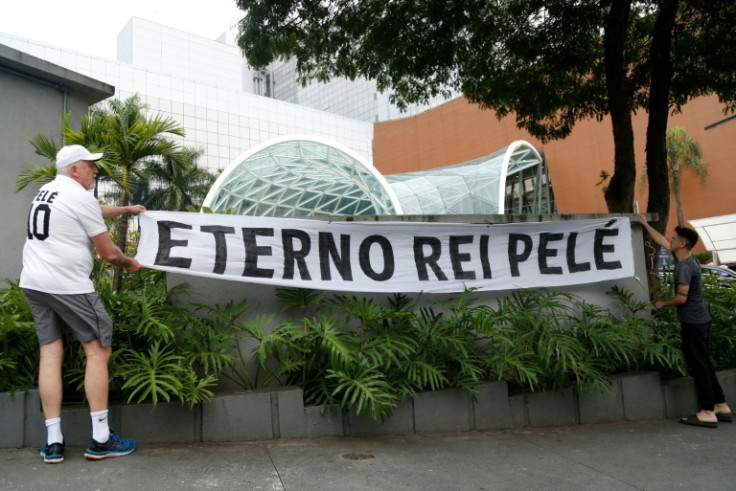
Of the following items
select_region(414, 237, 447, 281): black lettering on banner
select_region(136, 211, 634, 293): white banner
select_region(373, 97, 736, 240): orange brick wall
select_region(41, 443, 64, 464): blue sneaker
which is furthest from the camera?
select_region(373, 97, 736, 240): orange brick wall

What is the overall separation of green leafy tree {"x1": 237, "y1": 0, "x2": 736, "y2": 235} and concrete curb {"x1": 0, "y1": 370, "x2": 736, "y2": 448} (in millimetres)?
3417

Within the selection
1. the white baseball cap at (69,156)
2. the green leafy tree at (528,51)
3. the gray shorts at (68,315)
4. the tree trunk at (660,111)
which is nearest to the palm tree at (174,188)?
the green leafy tree at (528,51)

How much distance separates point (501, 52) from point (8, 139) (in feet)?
25.8

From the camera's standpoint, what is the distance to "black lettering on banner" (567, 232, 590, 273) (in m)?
5.64

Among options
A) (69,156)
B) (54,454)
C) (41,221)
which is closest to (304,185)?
(69,156)

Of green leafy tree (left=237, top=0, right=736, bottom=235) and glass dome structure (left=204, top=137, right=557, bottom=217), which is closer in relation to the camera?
green leafy tree (left=237, top=0, right=736, bottom=235)

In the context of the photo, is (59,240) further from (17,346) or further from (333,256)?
(333,256)

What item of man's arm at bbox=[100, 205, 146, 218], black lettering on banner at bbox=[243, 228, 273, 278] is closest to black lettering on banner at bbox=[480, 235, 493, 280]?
black lettering on banner at bbox=[243, 228, 273, 278]

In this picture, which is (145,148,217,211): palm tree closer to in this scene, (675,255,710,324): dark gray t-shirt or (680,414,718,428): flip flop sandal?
(675,255,710,324): dark gray t-shirt

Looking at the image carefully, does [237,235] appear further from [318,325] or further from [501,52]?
[501,52]

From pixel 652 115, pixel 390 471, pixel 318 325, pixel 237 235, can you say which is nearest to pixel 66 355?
pixel 237 235

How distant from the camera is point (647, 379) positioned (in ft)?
17.2

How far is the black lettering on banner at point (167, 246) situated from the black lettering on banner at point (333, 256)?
3.66 feet

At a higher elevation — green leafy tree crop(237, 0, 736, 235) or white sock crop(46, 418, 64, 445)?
green leafy tree crop(237, 0, 736, 235)
